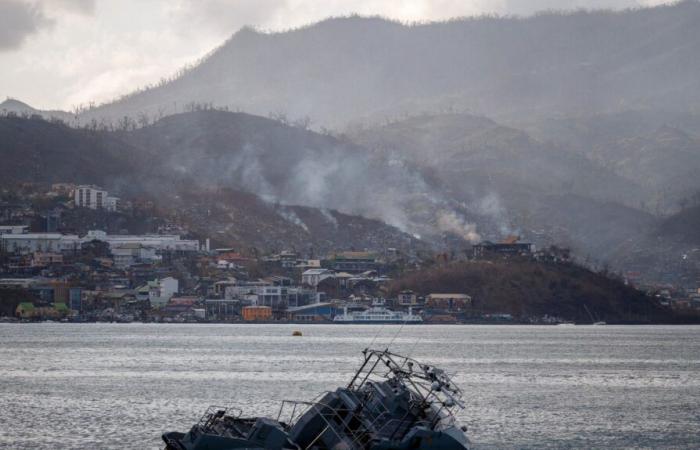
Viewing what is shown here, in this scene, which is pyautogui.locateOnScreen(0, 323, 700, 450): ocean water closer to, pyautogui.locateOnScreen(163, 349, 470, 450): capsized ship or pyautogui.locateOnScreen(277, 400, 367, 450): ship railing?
pyautogui.locateOnScreen(163, 349, 470, 450): capsized ship

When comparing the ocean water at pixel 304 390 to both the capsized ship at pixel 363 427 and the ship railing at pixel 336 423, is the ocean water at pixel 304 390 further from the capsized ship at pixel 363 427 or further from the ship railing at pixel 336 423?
the ship railing at pixel 336 423

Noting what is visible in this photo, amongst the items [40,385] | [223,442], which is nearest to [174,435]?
[223,442]

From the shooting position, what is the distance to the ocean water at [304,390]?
9525 centimetres

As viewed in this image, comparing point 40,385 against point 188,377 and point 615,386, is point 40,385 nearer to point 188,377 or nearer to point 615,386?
point 188,377

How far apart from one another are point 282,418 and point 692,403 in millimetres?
37552

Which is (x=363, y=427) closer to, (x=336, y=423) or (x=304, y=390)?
(x=336, y=423)

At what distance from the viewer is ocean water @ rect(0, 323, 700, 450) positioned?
95.2m

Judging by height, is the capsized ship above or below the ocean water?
above

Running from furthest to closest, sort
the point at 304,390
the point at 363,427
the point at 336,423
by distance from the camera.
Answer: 1. the point at 304,390
2. the point at 336,423
3. the point at 363,427

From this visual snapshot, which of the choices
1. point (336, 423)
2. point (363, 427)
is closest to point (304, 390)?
point (336, 423)

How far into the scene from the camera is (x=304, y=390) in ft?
406

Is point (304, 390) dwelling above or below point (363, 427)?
below

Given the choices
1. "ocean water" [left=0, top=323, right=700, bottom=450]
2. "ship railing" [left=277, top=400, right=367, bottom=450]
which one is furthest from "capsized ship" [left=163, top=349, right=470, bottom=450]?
"ocean water" [left=0, top=323, right=700, bottom=450]

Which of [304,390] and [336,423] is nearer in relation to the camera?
[336,423]
